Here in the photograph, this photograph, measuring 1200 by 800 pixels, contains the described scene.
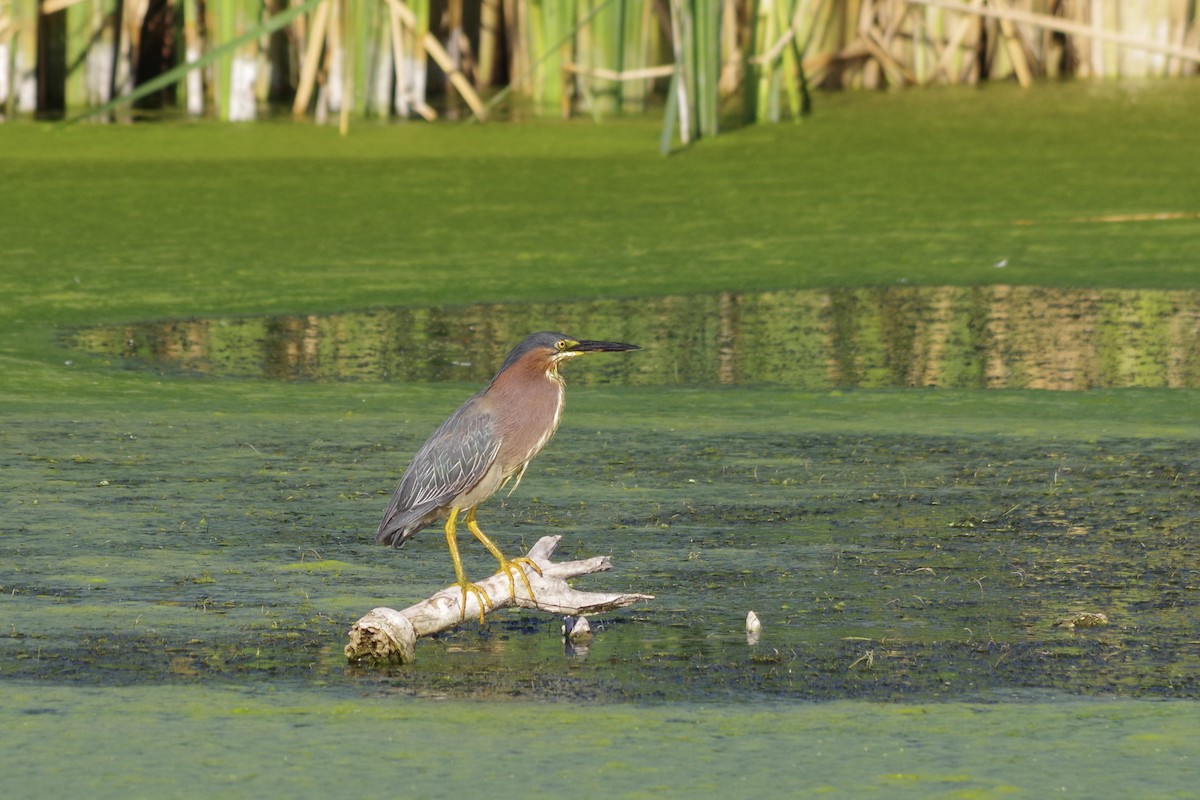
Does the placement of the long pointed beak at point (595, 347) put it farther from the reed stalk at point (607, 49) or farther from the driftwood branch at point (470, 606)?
the reed stalk at point (607, 49)

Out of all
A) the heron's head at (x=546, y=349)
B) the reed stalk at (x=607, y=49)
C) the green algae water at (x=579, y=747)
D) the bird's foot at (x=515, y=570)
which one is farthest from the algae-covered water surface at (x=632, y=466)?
the reed stalk at (x=607, y=49)

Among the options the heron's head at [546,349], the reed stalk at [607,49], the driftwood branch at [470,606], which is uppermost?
the reed stalk at [607,49]

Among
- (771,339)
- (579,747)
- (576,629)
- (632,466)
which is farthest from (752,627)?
(771,339)

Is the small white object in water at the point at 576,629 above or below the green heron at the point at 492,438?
below

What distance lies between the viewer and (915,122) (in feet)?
43.2

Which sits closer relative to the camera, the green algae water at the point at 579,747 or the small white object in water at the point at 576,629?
the green algae water at the point at 579,747

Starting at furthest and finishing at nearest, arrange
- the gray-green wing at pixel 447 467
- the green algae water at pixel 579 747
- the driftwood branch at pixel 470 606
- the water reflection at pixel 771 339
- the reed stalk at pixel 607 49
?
1. the reed stalk at pixel 607 49
2. the water reflection at pixel 771 339
3. the gray-green wing at pixel 447 467
4. the driftwood branch at pixel 470 606
5. the green algae water at pixel 579 747

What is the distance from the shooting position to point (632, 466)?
A: 18.4ft

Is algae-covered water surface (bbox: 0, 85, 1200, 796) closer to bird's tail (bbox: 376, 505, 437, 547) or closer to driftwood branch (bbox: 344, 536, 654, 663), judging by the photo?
driftwood branch (bbox: 344, 536, 654, 663)

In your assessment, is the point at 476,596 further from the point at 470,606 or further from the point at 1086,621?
the point at 1086,621

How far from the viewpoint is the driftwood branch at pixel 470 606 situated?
147 inches

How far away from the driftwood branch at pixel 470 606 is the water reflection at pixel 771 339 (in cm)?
292

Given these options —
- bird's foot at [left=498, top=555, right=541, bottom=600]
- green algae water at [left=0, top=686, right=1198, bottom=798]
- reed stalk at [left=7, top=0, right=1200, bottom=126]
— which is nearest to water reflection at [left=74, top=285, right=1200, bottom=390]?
reed stalk at [left=7, top=0, right=1200, bottom=126]

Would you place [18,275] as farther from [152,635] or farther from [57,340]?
[152,635]
